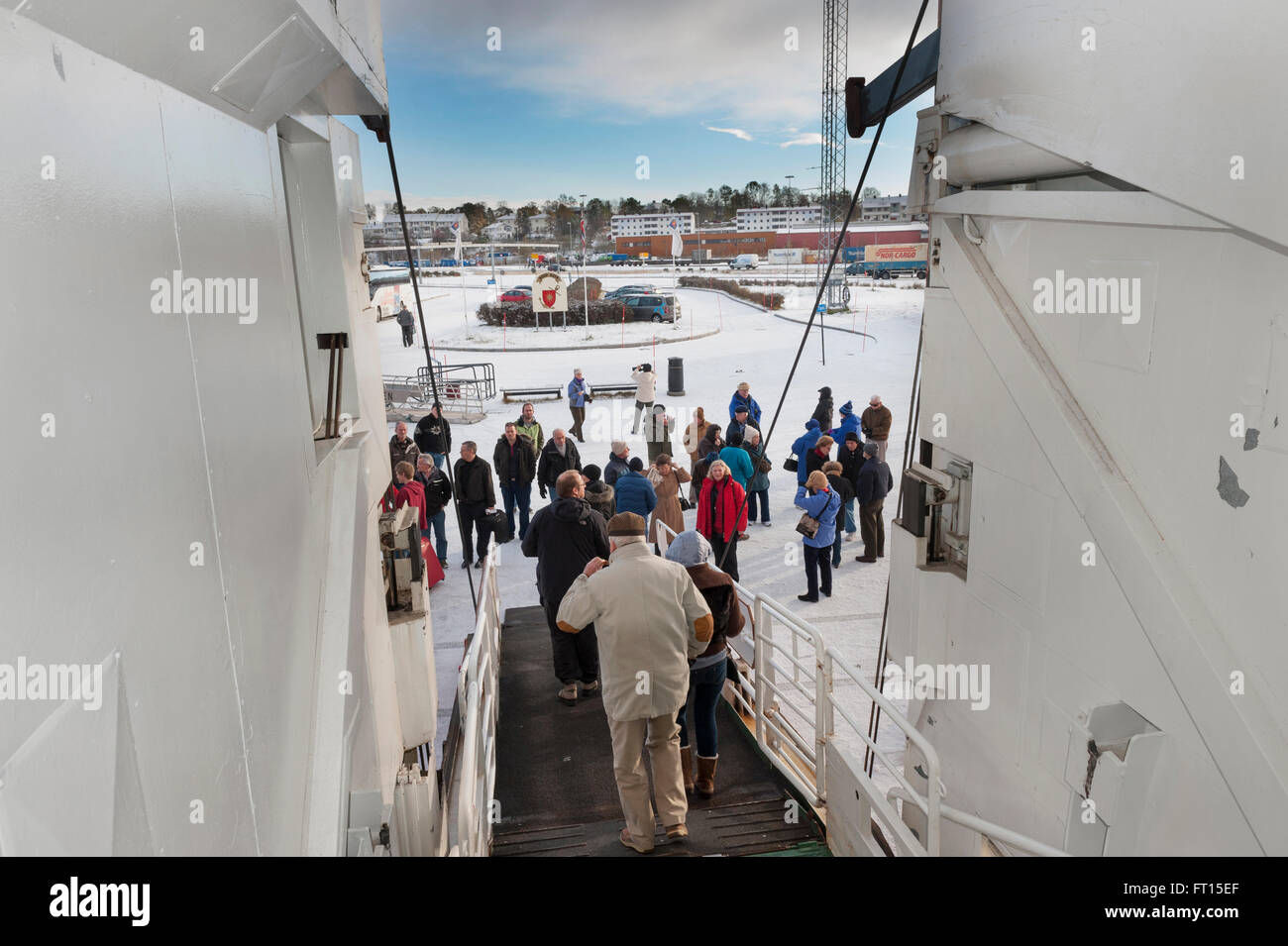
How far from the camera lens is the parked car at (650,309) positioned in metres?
35.5

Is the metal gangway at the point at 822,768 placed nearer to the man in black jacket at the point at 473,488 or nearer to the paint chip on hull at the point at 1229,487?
the paint chip on hull at the point at 1229,487

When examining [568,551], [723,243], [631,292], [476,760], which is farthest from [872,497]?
[723,243]

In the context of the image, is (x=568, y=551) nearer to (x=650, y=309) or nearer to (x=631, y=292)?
(x=650, y=309)

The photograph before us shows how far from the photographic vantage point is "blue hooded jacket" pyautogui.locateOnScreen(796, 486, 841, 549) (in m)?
8.62

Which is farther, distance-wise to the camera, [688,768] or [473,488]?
[473,488]

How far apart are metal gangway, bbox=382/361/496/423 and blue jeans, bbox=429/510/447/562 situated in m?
7.92

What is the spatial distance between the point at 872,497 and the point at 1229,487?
7549 millimetres

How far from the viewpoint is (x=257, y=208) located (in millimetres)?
2773

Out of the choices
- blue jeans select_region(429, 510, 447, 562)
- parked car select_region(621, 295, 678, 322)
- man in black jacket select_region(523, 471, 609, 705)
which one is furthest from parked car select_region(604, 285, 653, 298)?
man in black jacket select_region(523, 471, 609, 705)

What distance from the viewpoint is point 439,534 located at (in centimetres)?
1011

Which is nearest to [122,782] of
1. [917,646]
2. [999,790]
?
[999,790]

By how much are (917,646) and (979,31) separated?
115 inches

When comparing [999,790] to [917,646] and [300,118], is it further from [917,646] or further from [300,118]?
[300,118]

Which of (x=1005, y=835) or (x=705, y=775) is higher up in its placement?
(x=1005, y=835)
